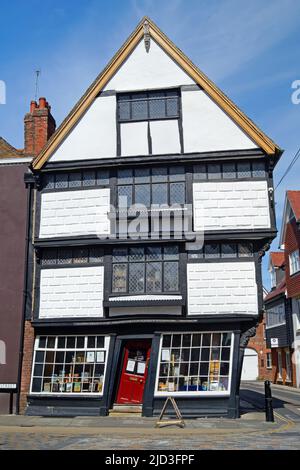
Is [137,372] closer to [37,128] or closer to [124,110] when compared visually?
[124,110]

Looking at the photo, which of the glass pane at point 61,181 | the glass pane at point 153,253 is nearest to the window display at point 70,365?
the glass pane at point 153,253

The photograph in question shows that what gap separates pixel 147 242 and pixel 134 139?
3593mm

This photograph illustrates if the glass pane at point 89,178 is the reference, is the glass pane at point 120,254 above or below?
below

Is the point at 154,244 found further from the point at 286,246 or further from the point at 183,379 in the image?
the point at 286,246

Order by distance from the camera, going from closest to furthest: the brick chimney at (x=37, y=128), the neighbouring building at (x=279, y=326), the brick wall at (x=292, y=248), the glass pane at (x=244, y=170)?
1. the glass pane at (x=244, y=170)
2. the brick chimney at (x=37, y=128)
3. the brick wall at (x=292, y=248)
4. the neighbouring building at (x=279, y=326)

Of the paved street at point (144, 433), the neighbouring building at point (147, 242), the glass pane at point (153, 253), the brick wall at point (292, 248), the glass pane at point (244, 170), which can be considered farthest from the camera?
the brick wall at point (292, 248)

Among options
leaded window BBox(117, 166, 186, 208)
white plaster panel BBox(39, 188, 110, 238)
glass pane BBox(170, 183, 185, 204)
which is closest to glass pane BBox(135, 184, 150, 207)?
leaded window BBox(117, 166, 186, 208)

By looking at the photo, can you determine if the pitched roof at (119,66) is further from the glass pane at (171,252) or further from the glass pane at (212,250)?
the glass pane at (171,252)

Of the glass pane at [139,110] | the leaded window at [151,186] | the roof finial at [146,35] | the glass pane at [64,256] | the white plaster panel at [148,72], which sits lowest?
the glass pane at [64,256]

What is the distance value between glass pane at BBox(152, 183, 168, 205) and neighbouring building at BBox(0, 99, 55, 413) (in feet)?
14.8

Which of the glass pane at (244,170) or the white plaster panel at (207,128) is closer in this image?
the glass pane at (244,170)

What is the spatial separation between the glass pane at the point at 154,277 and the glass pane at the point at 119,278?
29.5 inches

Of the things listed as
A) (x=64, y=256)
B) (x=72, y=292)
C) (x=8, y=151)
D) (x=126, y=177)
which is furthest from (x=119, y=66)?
(x=72, y=292)

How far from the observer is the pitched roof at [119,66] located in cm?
1623
